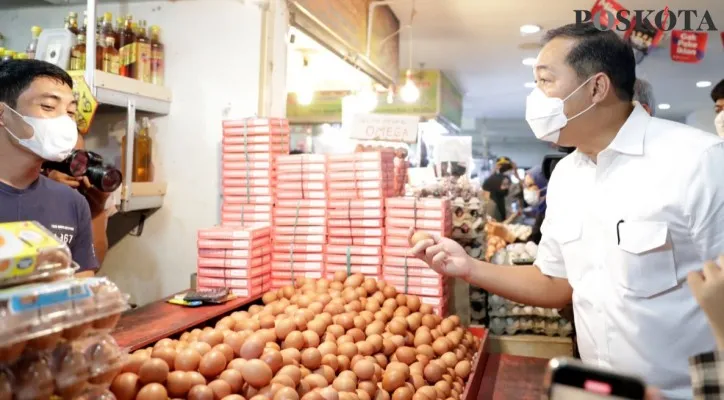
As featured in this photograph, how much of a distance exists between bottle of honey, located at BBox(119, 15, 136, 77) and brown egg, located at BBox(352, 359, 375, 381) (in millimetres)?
2611

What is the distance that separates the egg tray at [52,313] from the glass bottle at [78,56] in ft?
8.90

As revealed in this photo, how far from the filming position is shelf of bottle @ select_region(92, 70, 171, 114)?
3.39 meters

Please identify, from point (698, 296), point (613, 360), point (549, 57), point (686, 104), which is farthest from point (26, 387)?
point (686, 104)

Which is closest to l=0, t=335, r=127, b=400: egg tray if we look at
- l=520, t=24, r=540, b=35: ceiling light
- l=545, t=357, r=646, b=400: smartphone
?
l=545, t=357, r=646, b=400: smartphone

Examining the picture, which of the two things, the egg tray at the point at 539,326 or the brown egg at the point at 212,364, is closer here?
the brown egg at the point at 212,364

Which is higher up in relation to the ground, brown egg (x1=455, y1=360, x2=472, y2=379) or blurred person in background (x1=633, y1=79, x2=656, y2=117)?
blurred person in background (x1=633, y1=79, x2=656, y2=117)

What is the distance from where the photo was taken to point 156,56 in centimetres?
394

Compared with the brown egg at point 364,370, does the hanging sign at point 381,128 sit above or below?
above

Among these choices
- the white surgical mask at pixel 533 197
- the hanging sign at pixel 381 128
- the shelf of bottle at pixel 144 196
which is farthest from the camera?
the white surgical mask at pixel 533 197

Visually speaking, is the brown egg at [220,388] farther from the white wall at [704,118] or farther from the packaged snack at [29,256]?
the white wall at [704,118]

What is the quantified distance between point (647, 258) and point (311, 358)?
1173 millimetres

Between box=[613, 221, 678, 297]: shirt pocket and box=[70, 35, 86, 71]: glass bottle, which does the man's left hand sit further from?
box=[70, 35, 86, 71]: glass bottle

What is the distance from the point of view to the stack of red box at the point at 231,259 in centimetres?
317

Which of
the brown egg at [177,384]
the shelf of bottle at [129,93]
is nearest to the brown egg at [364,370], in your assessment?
the brown egg at [177,384]
